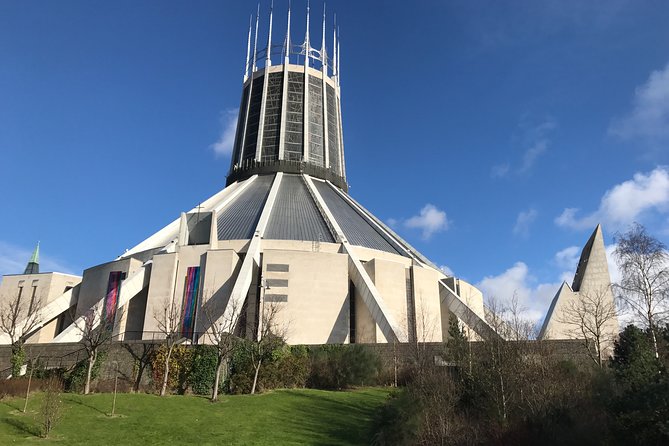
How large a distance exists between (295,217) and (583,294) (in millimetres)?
17392

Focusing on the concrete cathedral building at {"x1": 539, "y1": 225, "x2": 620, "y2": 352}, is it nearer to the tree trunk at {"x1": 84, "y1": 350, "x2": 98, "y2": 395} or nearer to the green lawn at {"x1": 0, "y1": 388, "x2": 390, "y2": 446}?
the green lawn at {"x1": 0, "y1": 388, "x2": 390, "y2": 446}

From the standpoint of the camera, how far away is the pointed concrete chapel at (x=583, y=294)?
94.9 ft

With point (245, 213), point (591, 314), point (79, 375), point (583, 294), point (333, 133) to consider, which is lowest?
point (79, 375)

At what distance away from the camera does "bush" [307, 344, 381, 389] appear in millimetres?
20562

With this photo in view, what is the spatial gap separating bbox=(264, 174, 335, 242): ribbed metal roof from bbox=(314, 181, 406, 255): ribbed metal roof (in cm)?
139

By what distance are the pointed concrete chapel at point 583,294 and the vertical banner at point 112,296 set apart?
2182cm

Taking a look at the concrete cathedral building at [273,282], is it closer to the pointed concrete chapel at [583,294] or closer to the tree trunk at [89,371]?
the pointed concrete chapel at [583,294]

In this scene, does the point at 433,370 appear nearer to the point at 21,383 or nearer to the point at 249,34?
the point at 21,383

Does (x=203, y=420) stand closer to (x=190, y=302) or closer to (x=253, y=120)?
(x=190, y=302)

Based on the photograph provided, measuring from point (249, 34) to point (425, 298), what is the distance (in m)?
35.3

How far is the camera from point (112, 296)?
92.5 feet

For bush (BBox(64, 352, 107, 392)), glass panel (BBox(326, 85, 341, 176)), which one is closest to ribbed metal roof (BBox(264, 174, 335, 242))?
glass panel (BBox(326, 85, 341, 176))

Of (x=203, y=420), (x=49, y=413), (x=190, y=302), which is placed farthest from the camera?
(x=190, y=302)

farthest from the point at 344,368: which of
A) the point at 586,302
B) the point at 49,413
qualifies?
the point at 586,302
